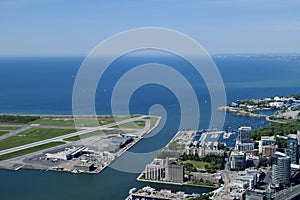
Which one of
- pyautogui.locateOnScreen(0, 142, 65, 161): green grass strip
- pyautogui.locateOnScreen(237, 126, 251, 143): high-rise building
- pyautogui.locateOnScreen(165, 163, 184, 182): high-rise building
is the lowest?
pyautogui.locateOnScreen(165, 163, 184, 182): high-rise building

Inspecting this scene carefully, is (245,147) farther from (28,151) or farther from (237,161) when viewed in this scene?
(28,151)

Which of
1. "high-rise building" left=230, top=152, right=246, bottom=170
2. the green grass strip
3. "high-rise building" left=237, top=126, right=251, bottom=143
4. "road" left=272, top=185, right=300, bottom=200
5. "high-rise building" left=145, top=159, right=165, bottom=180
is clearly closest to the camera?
"road" left=272, top=185, right=300, bottom=200

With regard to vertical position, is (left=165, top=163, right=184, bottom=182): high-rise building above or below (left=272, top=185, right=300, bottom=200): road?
above

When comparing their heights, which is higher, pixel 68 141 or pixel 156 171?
pixel 68 141

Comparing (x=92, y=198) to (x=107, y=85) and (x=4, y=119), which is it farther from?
(x=107, y=85)

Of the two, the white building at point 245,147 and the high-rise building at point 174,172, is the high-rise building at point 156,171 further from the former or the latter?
the white building at point 245,147

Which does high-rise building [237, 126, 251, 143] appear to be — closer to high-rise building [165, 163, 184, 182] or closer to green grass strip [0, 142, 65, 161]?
high-rise building [165, 163, 184, 182]

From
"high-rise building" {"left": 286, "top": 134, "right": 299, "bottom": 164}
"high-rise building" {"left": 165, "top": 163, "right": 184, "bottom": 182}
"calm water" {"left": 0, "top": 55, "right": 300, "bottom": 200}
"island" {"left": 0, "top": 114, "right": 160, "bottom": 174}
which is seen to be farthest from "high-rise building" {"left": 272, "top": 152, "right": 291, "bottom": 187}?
"island" {"left": 0, "top": 114, "right": 160, "bottom": 174}

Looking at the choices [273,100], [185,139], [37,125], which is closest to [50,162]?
[185,139]

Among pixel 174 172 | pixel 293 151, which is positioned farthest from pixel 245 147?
pixel 174 172

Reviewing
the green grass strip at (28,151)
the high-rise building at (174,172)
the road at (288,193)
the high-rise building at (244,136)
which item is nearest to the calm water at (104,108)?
the high-rise building at (174,172)
